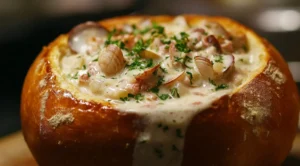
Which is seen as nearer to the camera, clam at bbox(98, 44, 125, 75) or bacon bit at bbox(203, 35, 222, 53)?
clam at bbox(98, 44, 125, 75)

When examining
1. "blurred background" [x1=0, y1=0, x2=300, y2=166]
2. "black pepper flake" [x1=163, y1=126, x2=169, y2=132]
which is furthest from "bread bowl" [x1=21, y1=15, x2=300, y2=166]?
"blurred background" [x1=0, y1=0, x2=300, y2=166]

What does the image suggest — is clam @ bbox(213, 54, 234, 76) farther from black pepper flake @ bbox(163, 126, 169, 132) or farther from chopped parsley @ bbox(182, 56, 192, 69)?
black pepper flake @ bbox(163, 126, 169, 132)

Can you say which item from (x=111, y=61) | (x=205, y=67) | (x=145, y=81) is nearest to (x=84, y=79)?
(x=111, y=61)

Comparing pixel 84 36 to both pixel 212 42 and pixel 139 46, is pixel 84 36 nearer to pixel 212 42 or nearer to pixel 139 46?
pixel 139 46

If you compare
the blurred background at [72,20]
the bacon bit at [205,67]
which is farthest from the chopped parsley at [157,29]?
the blurred background at [72,20]

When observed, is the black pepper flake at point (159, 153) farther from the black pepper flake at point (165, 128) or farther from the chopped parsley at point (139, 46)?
the chopped parsley at point (139, 46)

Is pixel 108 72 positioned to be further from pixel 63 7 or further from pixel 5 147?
pixel 63 7

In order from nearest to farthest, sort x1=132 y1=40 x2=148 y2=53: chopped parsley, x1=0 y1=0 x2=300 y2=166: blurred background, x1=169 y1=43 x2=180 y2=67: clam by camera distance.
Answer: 1. x1=169 y1=43 x2=180 y2=67: clam
2. x1=132 y1=40 x2=148 y2=53: chopped parsley
3. x1=0 y1=0 x2=300 y2=166: blurred background
